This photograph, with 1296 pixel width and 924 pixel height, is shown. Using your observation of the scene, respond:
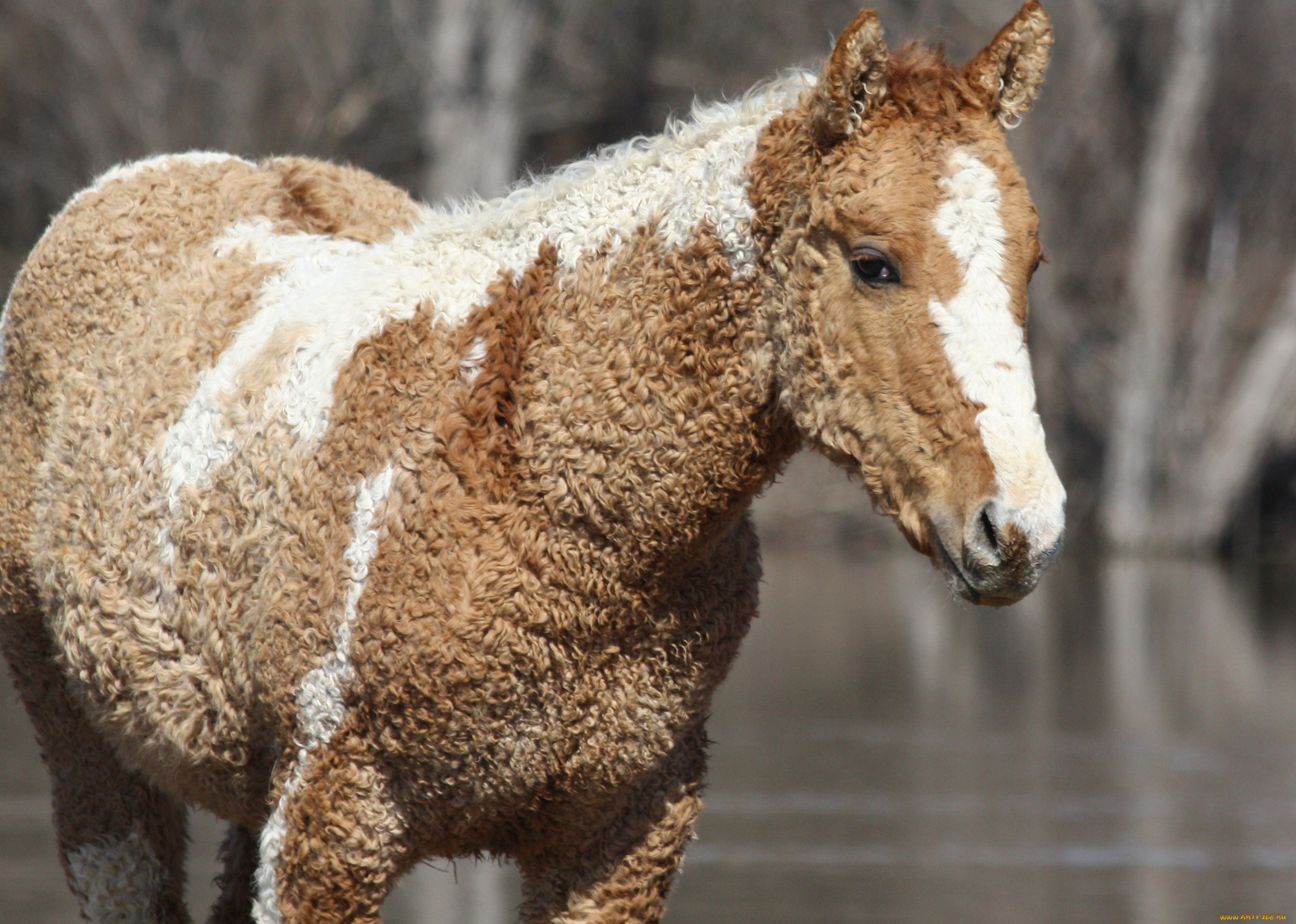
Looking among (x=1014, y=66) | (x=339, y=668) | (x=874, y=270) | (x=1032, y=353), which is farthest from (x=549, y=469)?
(x=1032, y=353)

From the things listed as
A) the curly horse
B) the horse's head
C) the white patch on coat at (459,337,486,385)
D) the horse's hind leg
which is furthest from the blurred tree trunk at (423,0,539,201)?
the horse's head

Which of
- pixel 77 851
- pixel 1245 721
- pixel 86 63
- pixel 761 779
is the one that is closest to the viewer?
pixel 77 851

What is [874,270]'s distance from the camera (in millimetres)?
2629

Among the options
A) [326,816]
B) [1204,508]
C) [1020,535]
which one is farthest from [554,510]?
[1204,508]

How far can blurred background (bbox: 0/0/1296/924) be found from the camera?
7543 millimetres

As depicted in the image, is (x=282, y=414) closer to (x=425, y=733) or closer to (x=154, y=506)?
(x=154, y=506)

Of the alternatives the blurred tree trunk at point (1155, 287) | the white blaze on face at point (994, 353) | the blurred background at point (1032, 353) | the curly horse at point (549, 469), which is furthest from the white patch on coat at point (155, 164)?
the blurred tree trunk at point (1155, 287)

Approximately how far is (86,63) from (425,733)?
673 inches

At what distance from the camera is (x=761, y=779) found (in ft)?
24.8

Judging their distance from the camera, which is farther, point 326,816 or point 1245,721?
point 1245,721

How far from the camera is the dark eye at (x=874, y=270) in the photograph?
262 cm

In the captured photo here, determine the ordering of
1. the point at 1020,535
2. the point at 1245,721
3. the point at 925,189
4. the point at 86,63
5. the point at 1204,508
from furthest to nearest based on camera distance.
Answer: the point at 86,63, the point at 1204,508, the point at 1245,721, the point at 925,189, the point at 1020,535

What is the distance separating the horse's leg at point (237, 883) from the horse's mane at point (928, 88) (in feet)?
7.91

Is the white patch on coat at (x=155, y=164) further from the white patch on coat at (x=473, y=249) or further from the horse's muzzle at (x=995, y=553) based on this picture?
the horse's muzzle at (x=995, y=553)
